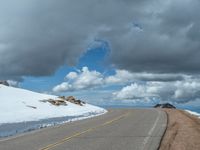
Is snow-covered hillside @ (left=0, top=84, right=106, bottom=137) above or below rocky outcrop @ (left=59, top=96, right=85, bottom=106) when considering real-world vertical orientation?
below

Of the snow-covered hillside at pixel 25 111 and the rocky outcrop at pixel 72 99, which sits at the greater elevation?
the rocky outcrop at pixel 72 99

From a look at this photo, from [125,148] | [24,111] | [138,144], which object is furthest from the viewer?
[24,111]

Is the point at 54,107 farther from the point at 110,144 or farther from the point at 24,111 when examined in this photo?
the point at 110,144

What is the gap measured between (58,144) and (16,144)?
190 cm

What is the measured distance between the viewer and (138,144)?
52.9ft

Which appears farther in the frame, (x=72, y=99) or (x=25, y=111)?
(x=72, y=99)

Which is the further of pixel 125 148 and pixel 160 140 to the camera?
pixel 160 140

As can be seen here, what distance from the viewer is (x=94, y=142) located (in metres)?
17.1

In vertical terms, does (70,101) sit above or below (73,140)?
above

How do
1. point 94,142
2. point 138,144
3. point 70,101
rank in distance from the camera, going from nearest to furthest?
point 138,144, point 94,142, point 70,101

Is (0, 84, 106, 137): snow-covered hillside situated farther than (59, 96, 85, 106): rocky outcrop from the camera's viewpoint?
No

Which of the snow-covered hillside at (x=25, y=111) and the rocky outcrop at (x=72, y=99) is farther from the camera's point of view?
the rocky outcrop at (x=72, y=99)

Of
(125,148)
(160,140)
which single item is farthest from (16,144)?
(160,140)

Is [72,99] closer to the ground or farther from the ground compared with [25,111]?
farther from the ground
